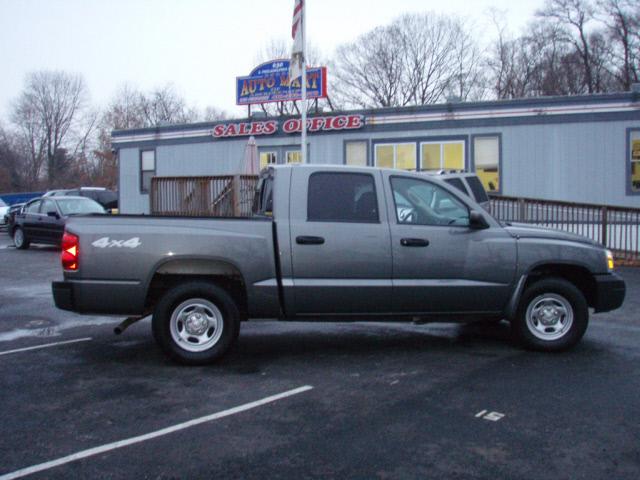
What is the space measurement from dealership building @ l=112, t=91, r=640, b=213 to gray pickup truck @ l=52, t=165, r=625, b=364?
45.8 feet

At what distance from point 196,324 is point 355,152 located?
56.3 feet

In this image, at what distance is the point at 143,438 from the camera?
4.55 meters

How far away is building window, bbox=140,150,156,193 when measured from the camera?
27047mm

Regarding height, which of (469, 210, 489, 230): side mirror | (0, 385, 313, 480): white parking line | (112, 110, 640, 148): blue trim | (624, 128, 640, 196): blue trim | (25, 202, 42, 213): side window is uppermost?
(112, 110, 640, 148): blue trim

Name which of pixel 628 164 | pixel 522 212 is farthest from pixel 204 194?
pixel 628 164

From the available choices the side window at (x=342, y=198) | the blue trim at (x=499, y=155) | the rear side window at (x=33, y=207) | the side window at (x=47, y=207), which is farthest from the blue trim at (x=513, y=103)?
the side window at (x=342, y=198)

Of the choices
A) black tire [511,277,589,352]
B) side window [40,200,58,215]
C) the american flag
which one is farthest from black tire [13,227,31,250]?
black tire [511,277,589,352]

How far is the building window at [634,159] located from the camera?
19500mm

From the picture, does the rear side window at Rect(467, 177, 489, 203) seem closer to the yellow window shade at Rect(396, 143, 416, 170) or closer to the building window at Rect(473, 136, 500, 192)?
the building window at Rect(473, 136, 500, 192)

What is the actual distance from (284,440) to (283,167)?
2.97 meters

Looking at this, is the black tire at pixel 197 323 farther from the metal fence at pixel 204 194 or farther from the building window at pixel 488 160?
the building window at pixel 488 160

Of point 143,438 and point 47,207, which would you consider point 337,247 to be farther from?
point 47,207

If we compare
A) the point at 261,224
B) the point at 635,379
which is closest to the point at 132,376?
the point at 261,224

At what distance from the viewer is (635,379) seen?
235 inches
